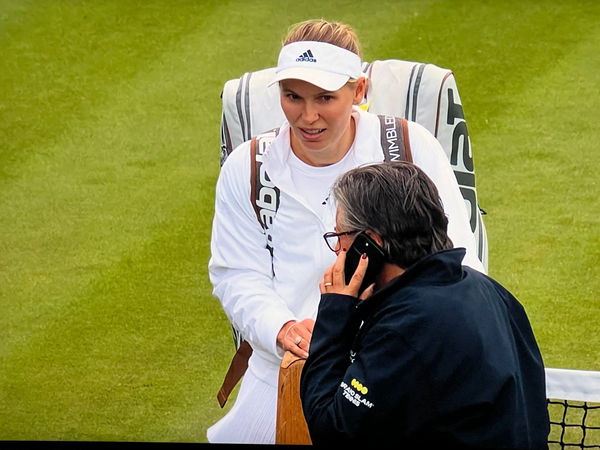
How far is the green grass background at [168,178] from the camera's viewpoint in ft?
20.6

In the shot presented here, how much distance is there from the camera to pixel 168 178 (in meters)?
8.05

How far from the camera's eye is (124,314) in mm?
6762

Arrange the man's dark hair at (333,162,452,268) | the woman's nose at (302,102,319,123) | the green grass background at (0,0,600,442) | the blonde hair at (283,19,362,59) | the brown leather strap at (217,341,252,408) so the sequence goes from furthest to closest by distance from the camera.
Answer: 1. the green grass background at (0,0,600,442)
2. the brown leather strap at (217,341,252,408)
3. the blonde hair at (283,19,362,59)
4. the woman's nose at (302,102,319,123)
5. the man's dark hair at (333,162,452,268)

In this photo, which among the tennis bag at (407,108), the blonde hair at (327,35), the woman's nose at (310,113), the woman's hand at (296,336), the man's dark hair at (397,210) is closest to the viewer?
the man's dark hair at (397,210)

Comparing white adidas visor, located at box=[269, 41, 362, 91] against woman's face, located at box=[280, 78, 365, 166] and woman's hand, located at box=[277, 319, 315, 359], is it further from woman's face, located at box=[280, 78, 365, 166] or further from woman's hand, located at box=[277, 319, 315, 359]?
woman's hand, located at box=[277, 319, 315, 359]

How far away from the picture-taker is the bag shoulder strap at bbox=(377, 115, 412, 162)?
4.22 metres

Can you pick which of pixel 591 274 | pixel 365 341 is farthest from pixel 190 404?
pixel 365 341

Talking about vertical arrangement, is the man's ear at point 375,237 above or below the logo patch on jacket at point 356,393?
above

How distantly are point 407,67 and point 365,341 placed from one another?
2.41m

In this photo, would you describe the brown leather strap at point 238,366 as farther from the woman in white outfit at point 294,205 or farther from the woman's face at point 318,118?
the woman's face at point 318,118

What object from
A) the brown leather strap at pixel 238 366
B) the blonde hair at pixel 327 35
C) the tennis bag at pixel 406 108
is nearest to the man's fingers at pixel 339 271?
the blonde hair at pixel 327 35

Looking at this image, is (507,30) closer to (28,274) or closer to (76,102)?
(76,102)

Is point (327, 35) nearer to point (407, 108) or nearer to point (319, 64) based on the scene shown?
point (319, 64)

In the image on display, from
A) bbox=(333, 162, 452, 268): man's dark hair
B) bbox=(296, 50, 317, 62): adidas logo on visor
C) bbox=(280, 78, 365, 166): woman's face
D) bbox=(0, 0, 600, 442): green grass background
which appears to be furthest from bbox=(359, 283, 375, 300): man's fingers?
bbox=(0, 0, 600, 442): green grass background
